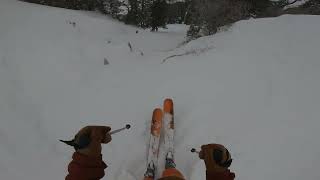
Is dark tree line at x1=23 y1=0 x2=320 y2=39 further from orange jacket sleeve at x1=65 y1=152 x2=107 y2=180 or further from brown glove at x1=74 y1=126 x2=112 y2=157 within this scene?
orange jacket sleeve at x1=65 y1=152 x2=107 y2=180

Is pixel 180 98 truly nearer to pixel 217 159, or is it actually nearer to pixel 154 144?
pixel 154 144

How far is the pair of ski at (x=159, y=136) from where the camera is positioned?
19.6ft

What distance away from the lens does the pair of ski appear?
5966 mm

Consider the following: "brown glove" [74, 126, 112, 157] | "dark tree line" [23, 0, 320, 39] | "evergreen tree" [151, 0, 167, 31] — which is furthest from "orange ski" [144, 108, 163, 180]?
"evergreen tree" [151, 0, 167, 31]

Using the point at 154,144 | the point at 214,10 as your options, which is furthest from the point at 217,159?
the point at 214,10

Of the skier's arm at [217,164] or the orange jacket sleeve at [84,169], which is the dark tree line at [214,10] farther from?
the orange jacket sleeve at [84,169]

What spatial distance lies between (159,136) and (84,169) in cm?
337

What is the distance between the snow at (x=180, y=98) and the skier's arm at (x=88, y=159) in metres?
2.46

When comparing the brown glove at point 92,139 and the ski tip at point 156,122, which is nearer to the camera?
the brown glove at point 92,139

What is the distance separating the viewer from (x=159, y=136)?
21.8 ft

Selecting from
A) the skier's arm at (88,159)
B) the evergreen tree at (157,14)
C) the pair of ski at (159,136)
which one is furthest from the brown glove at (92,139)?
the evergreen tree at (157,14)

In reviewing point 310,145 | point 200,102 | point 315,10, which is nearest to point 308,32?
point 200,102

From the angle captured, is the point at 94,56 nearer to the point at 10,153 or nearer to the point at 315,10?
the point at 10,153

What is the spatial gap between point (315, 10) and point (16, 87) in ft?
37.6
